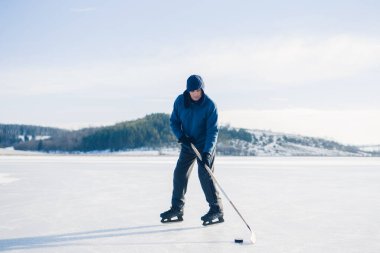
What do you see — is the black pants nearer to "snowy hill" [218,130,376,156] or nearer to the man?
the man

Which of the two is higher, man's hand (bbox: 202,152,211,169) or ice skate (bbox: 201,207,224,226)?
man's hand (bbox: 202,152,211,169)

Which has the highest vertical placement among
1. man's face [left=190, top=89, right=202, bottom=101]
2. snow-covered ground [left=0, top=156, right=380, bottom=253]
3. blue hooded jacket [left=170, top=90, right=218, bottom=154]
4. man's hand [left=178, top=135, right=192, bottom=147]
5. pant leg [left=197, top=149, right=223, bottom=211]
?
man's face [left=190, top=89, right=202, bottom=101]

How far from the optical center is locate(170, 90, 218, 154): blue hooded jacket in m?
4.33

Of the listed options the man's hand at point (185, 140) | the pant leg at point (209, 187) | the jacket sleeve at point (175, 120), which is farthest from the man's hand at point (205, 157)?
the jacket sleeve at point (175, 120)

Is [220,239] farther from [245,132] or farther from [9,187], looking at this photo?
[245,132]

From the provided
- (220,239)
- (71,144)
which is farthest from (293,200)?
(71,144)

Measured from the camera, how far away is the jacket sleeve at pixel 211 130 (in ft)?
14.0

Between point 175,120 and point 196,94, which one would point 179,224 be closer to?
point 175,120

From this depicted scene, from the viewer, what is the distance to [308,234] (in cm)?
384

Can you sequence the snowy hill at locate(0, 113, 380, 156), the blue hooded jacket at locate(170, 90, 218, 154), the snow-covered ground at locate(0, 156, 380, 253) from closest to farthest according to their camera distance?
1. the snow-covered ground at locate(0, 156, 380, 253)
2. the blue hooded jacket at locate(170, 90, 218, 154)
3. the snowy hill at locate(0, 113, 380, 156)

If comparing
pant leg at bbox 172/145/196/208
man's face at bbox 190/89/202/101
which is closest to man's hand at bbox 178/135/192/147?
pant leg at bbox 172/145/196/208

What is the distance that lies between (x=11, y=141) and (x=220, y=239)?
93290 mm

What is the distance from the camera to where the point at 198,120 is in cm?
438

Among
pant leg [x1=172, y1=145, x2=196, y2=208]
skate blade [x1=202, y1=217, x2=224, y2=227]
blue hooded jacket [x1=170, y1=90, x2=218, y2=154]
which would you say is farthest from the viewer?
pant leg [x1=172, y1=145, x2=196, y2=208]
